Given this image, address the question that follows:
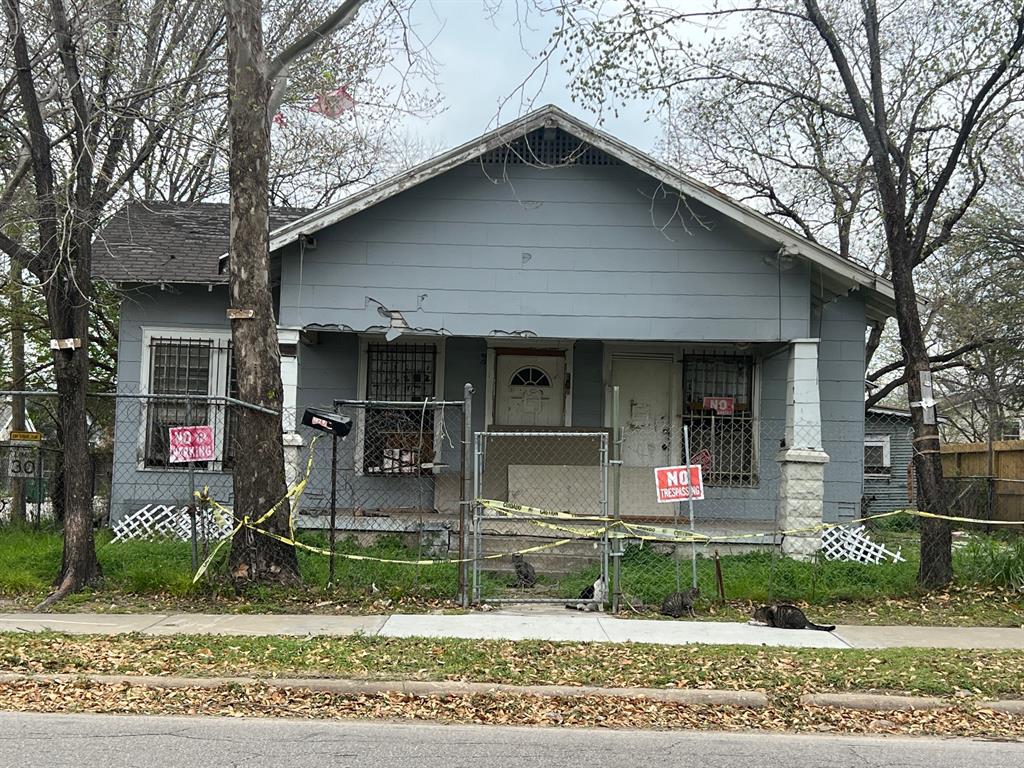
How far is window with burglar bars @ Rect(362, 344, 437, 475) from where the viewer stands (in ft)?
46.5

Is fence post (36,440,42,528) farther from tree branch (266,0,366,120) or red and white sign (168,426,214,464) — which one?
tree branch (266,0,366,120)

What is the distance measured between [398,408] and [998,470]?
642 inches

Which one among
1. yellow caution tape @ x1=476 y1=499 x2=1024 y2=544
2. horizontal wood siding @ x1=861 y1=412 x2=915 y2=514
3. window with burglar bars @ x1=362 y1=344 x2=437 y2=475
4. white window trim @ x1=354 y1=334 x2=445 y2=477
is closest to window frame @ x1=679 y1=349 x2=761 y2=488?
yellow caution tape @ x1=476 y1=499 x2=1024 y2=544

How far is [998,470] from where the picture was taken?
23.0 m

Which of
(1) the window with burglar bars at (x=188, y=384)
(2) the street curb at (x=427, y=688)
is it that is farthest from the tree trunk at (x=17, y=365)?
(2) the street curb at (x=427, y=688)

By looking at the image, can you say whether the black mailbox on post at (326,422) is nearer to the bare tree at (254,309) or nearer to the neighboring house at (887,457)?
the bare tree at (254,309)

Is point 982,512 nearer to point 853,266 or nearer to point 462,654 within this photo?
point 853,266

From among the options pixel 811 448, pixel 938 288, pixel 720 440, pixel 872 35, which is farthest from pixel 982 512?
pixel 872 35

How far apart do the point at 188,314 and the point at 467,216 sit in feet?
15.8

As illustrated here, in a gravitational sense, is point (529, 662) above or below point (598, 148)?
below

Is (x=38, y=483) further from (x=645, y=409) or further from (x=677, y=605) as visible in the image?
(x=677, y=605)

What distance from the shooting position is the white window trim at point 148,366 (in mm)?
14148

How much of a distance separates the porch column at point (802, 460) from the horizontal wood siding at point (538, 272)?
18.2 inches

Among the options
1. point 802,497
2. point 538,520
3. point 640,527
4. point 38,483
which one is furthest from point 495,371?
point 38,483
